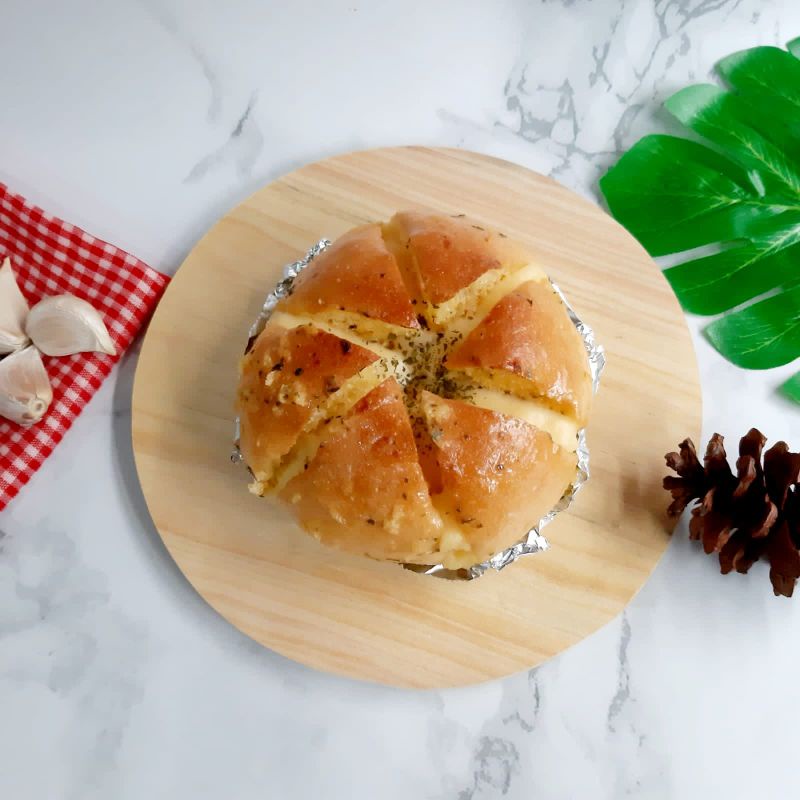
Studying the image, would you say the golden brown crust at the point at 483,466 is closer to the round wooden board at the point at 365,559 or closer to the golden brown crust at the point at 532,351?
the golden brown crust at the point at 532,351

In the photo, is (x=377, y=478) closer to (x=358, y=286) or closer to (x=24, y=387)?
(x=358, y=286)

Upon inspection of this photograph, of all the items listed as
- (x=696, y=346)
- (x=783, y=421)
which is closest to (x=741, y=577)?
(x=783, y=421)

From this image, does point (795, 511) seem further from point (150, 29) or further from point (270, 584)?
point (150, 29)

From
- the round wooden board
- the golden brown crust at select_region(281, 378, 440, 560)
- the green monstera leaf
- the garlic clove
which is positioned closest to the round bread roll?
the golden brown crust at select_region(281, 378, 440, 560)

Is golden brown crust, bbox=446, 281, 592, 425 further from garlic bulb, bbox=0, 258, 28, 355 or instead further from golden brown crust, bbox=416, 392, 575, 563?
garlic bulb, bbox=0, 258, 28, 355

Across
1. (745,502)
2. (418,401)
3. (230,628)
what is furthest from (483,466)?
(230,628)
